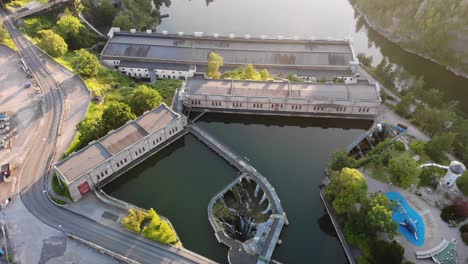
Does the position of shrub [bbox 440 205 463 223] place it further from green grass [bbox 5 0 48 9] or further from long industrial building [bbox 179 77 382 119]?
green grass [bbox 5 0 48 9]

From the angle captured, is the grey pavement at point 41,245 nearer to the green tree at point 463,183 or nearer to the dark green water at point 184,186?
the dark green water at point 184,186

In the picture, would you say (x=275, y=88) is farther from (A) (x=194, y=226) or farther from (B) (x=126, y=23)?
(B) (x=126, y=23)

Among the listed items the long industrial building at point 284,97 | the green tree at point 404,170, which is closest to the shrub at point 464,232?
the green tree at point 404,170

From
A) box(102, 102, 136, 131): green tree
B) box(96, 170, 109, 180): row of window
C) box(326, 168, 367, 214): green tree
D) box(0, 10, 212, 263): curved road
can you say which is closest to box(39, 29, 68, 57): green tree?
box(0, 10, 212, 263): curved road

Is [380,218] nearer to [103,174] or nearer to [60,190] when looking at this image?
[103,174]

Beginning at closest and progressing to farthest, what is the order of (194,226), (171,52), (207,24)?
(194,226), (171,52), (207,24)

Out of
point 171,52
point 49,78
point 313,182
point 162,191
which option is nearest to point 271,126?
point 313,182
